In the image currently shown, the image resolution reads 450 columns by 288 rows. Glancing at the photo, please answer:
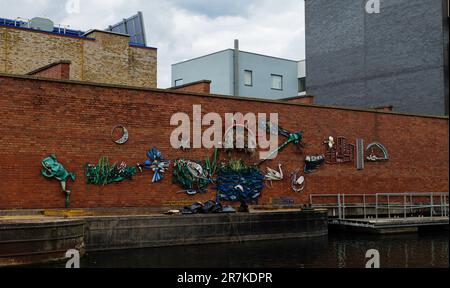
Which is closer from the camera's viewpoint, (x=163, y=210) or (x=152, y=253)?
(x=152, y=253)

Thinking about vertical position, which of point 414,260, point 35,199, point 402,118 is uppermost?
point 402,118

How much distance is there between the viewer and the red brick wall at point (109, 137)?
19.6 metres

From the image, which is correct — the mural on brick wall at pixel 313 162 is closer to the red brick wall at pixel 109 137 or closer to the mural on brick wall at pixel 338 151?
the red brick wall at pixel 109 137

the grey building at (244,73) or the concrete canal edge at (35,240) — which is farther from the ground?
the grey building at (244,73)

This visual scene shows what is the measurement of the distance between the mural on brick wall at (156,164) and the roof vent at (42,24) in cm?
1546

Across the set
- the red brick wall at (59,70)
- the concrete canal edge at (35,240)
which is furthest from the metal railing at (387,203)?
the concrete canal edge at (35,240)

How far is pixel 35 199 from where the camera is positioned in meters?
19.8

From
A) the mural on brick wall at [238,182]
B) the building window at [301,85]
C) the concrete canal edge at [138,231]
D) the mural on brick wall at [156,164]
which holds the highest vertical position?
the building window at [301,85]

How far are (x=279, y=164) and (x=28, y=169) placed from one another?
10773 millimetres

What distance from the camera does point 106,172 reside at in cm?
2130

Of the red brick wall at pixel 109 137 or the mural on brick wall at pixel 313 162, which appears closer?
the red brick wall at pixel 109 137

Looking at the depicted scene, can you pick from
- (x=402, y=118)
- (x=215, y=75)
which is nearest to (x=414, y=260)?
(x=402, y=118)
